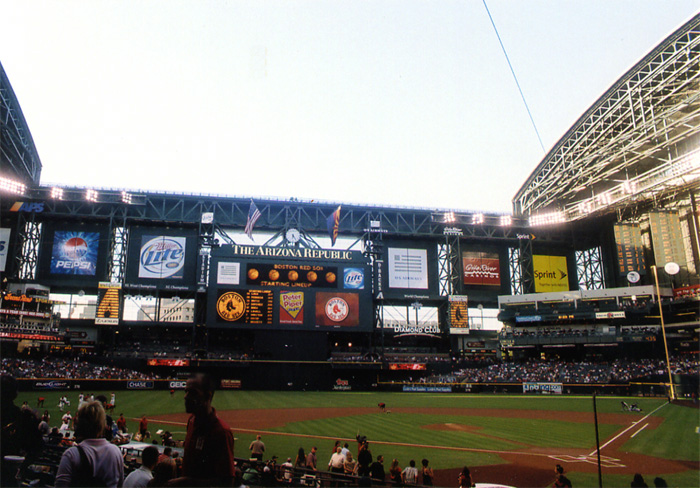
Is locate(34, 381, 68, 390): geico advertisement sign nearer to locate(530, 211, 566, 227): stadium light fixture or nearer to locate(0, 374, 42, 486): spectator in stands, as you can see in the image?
locate(0, 374, 42, 486): spectator in stands

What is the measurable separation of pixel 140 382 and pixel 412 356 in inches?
1274

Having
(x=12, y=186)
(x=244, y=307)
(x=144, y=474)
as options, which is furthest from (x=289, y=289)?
(x=144, y=474)

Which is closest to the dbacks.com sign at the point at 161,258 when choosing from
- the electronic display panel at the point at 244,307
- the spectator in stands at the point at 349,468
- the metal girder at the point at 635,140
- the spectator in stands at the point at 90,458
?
the electronic display panel at the point at 244,307

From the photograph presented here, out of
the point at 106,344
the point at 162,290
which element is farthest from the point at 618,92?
the point at 106,344

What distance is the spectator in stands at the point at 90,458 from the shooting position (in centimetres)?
370

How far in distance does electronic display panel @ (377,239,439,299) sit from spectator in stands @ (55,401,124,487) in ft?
197

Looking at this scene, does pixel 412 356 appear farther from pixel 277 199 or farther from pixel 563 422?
pixel 563 422

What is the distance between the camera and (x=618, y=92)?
53125 mm

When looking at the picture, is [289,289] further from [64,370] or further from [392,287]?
[64,370]

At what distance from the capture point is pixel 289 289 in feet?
185

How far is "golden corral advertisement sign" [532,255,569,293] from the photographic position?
2692 inches

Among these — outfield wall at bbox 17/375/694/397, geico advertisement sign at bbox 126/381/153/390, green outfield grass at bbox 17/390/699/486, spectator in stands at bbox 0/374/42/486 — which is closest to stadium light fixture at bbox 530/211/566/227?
outfield wall at bbox 17/375/694/397

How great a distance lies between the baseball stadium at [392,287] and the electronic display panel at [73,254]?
0.79 ft

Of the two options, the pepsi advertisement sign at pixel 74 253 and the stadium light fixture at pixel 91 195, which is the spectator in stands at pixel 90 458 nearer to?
the stadium light fixture at pixel 91 195
